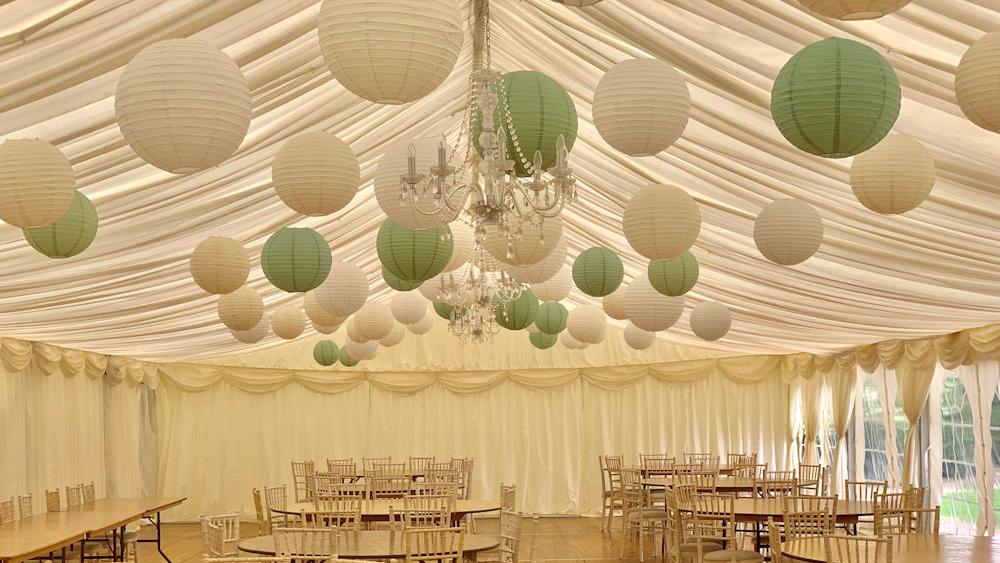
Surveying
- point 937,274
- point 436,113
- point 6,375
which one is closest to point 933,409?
point 937,274

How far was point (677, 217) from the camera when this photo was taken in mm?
5527

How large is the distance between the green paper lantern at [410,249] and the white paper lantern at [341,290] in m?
1.60

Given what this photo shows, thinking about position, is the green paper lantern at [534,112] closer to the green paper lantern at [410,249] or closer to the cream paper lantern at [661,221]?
the cream paper lantern at [661,221]

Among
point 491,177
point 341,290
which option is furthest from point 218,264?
point 491,177

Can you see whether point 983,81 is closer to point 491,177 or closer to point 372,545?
point 491,177

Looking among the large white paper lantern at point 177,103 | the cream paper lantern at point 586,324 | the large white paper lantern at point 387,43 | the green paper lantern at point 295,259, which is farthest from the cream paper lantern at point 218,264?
the cream paper lantern at point 586,324

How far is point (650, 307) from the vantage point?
7.54 meters

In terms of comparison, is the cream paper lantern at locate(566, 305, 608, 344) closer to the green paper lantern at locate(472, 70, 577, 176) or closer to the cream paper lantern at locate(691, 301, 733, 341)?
the cream paper lantern at locate(691, 301, 733, 341)

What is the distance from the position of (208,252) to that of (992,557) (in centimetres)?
511

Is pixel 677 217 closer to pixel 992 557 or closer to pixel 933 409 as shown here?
pixel 992 557

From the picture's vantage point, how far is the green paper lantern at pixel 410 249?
19.1 ft

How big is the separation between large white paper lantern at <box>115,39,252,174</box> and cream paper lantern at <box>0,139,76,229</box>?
925 mm

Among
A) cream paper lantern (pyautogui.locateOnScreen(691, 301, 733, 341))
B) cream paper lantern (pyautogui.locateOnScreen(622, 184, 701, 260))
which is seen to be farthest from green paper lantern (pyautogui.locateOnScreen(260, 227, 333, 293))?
cream paper lantern (pyautogui.locateOnScreen(691, 301, 733, 341))

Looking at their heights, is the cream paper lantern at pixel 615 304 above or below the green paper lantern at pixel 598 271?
below
